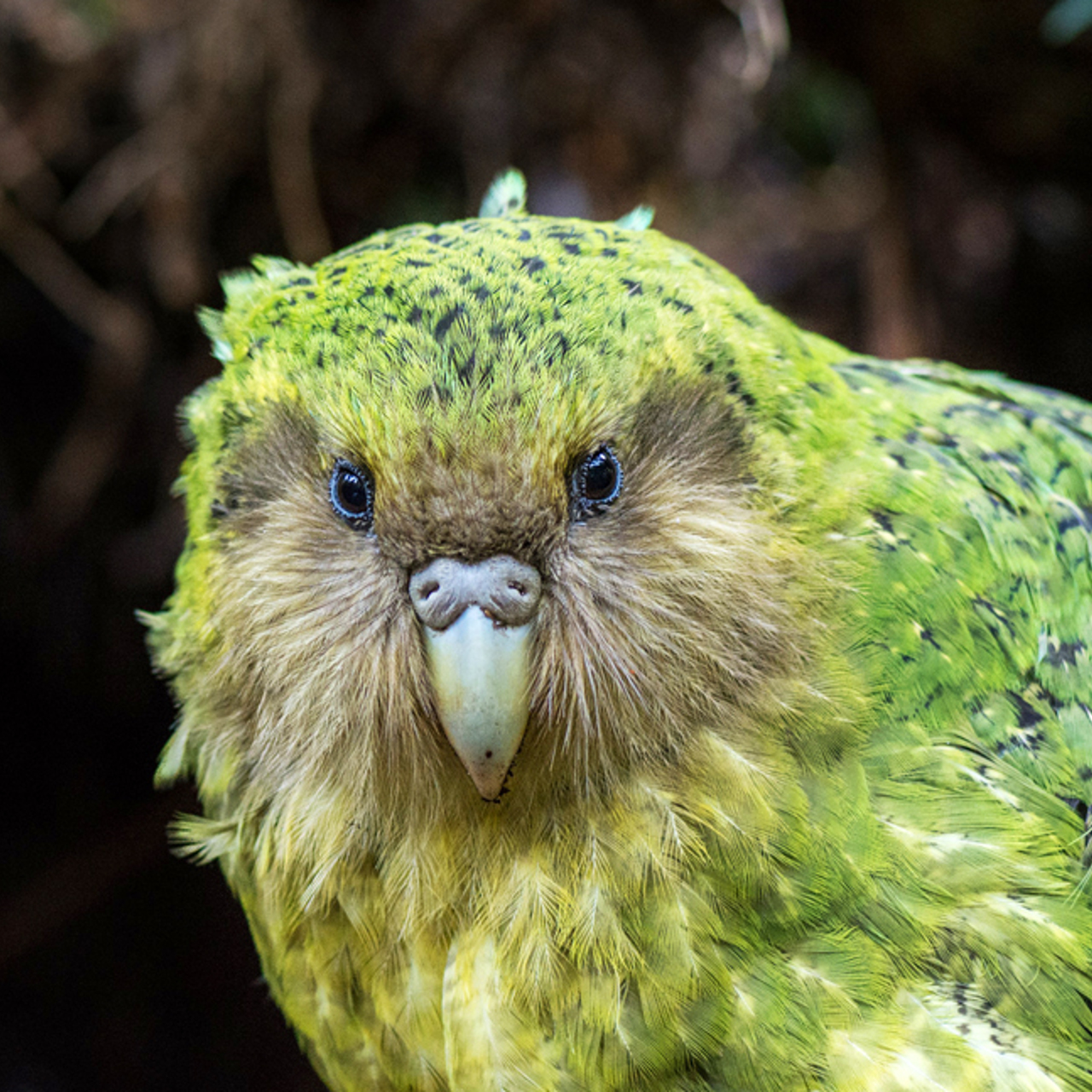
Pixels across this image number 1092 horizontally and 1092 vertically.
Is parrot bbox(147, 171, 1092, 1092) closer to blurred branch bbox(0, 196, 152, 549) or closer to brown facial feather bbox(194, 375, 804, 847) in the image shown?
brown facial feather bbox(194, 375, 804, 847)

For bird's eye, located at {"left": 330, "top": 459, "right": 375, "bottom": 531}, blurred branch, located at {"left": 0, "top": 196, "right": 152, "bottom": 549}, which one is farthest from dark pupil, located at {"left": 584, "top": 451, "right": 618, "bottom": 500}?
blurred branch, located at {"left": 0, "top": 196, "right": 152, "bottom": 549}

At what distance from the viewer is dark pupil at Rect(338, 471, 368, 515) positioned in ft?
4.73

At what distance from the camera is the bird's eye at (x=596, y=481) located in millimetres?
1413

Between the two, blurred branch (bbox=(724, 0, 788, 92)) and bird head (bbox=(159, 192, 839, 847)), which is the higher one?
blurred branch (bbox=(724, 0, 788, 92))

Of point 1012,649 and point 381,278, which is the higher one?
point 381,278

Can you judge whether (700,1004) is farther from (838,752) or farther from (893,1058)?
(838,752)

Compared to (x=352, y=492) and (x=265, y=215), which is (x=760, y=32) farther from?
(x=352, y=492)

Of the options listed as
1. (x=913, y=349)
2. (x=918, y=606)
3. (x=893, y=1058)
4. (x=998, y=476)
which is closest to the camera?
(x=893, y=1058)

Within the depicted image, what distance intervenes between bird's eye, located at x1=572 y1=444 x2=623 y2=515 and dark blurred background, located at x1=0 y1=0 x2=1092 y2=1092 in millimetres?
1705

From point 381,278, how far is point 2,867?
12.9 ft

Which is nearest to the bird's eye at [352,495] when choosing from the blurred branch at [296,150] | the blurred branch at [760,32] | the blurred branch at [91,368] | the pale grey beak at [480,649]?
the pale grey beak at [480,649]

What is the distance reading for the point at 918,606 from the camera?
1606mm

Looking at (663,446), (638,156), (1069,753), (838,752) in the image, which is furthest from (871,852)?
(638,156)

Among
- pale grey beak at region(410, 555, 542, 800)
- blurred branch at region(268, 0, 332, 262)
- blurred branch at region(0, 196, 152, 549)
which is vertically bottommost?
pale grey beak at region(410, 555, 542, 800)
